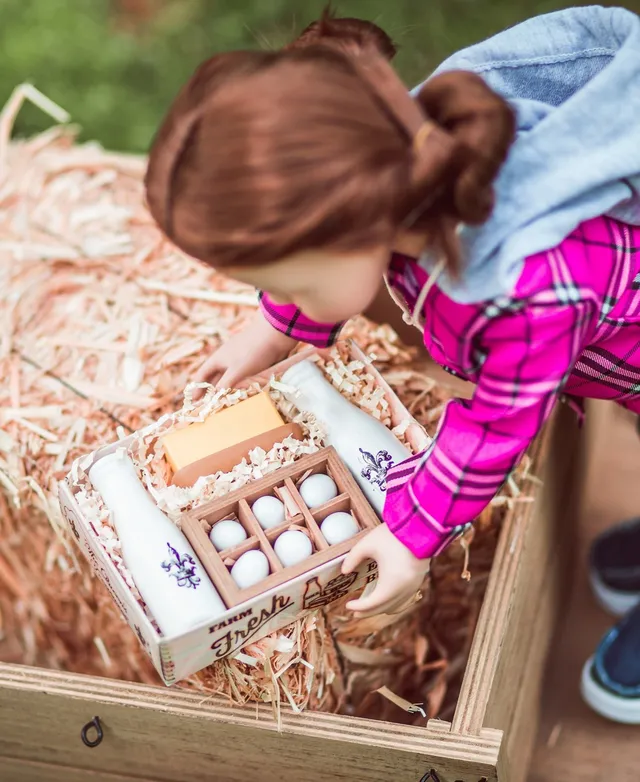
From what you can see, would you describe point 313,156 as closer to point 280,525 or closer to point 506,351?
point 506,351

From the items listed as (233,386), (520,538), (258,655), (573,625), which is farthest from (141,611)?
(573,625)

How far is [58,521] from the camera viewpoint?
1166 mm

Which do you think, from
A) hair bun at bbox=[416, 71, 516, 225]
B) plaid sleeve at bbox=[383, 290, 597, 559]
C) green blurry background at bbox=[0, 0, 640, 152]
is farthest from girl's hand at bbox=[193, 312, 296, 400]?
green blurry background at bbox=[0, 0, 640, 152]

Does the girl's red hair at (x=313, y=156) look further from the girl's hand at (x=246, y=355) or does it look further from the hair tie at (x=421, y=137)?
the girl's hand at (x=246, y=355)

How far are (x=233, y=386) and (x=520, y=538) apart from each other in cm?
38

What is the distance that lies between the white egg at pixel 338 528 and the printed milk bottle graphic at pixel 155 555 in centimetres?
13

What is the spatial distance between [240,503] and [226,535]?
38 millimetres

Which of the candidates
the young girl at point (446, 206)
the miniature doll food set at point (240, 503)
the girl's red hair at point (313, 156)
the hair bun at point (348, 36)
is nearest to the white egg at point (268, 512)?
the miniature doll food set at point (240, 503)

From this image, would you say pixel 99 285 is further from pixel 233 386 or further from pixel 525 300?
pixel 525 300

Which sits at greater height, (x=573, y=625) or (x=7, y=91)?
(x=7, y=91)

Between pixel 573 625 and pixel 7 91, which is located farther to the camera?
pixel 7 91

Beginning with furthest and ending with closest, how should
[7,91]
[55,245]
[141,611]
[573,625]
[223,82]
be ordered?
[7,91]
[573,625]
[55,245]
[141,611]
[223,82]

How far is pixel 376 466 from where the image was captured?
1.00 m

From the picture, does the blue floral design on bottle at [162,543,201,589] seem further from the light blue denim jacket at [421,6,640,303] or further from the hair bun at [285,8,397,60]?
the hair bun at [285,8,397,60]
